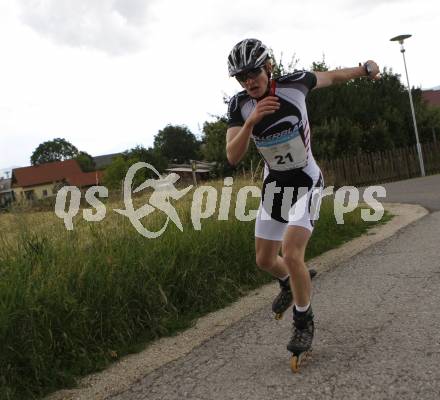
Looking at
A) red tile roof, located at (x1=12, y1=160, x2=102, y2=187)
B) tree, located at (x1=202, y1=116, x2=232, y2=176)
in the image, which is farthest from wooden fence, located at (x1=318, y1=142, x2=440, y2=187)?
red tile roof, located at (x1=12, y1=160, x2=102, y2=187)

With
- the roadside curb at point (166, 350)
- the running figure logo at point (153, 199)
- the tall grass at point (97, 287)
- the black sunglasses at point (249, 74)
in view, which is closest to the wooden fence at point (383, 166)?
the running figure logo at point (153, 199)

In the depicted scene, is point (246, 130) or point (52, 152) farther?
point (52, 152)

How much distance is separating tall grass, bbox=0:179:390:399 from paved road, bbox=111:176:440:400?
2.15 feet

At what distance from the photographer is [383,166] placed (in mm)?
27172

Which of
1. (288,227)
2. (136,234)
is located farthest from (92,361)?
(136,234)

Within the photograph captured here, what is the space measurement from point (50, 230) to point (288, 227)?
10.9ft

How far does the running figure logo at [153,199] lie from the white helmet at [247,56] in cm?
301

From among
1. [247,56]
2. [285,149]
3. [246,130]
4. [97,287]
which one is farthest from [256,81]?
[97,287]

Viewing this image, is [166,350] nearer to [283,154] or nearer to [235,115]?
[283,154]

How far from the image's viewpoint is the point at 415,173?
91.4 ft

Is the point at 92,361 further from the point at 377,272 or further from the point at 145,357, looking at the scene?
the point at 377,272

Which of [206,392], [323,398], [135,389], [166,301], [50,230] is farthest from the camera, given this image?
[50,230]
